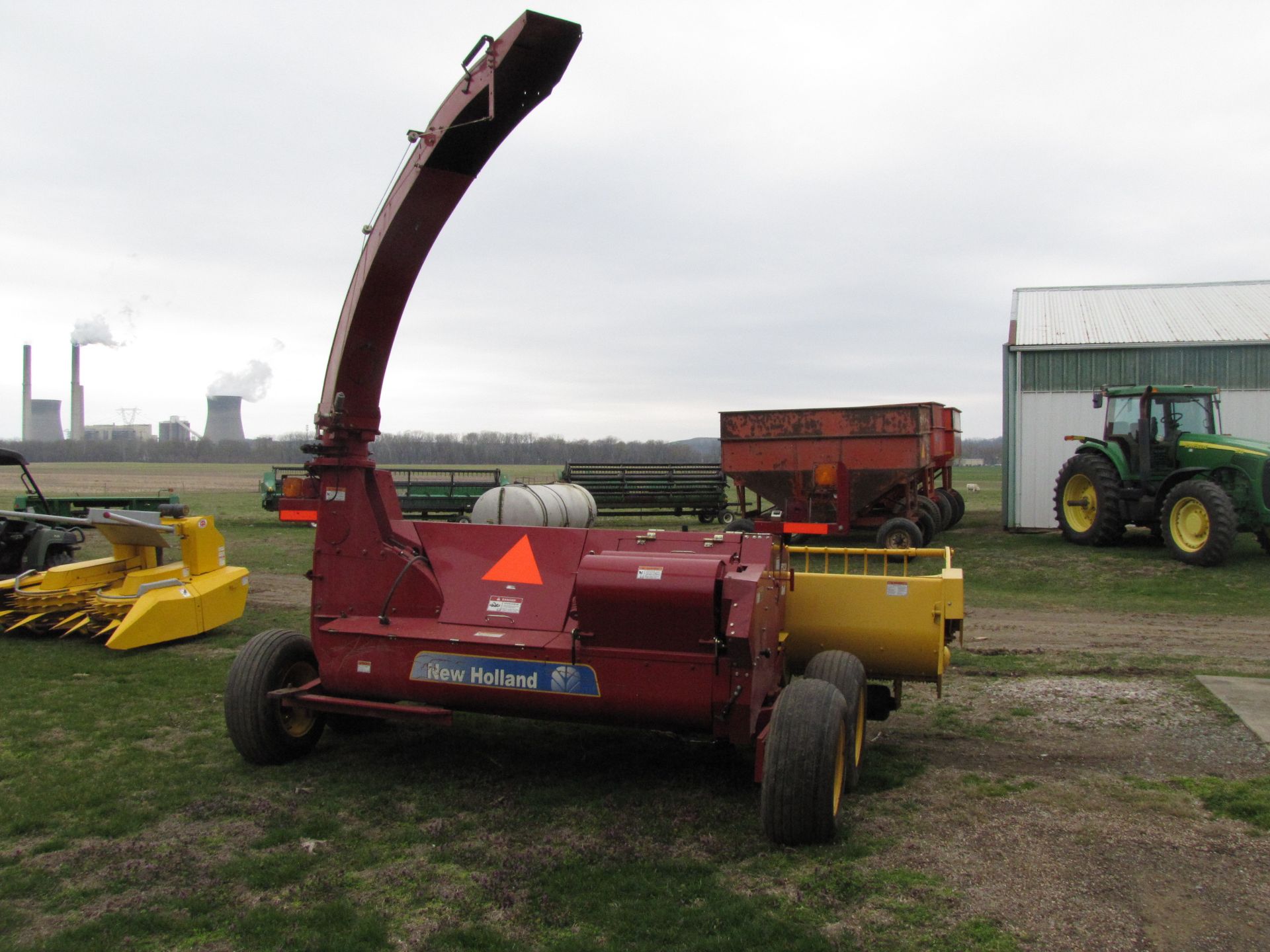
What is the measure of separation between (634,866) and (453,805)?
3.82ft

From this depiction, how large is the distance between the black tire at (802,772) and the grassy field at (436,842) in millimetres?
122

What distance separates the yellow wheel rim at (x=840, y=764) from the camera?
437cm

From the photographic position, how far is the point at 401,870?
4.18m

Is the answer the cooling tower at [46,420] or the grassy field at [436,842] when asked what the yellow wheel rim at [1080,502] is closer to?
the grassy field at [436,842]

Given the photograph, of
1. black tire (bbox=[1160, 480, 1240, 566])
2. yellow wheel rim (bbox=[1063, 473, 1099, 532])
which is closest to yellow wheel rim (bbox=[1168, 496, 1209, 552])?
black tire (bbox=[1160, 480, 1240, 566])

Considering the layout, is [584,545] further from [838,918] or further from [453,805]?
[838,918]

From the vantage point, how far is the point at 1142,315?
21.2 meters

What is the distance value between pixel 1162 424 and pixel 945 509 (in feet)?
15.1

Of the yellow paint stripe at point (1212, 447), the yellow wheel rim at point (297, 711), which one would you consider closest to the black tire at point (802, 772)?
the yellow wheel rim at point (297, 711)

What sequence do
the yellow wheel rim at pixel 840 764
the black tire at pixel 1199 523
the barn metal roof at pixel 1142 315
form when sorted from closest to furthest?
the yellow wheel rim at pixel 840 764, the black tire at pixel 1199 523, the barn metal roof at pixel 1142 315

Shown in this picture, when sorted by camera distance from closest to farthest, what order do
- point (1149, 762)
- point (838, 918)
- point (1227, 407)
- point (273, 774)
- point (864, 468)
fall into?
point (838, 918) < point (273, 774) < point (1149, 762) < point (864, 468) < point (1227, 407)

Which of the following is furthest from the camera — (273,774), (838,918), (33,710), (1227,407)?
(1227,407)

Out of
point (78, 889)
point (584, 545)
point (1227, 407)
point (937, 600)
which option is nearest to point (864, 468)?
point (1227, 407)

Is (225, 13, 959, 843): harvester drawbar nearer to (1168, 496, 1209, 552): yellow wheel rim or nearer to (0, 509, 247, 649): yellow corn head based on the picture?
(0, 509, 247, 649): yellow corn head
